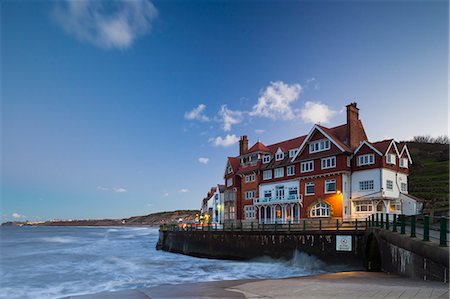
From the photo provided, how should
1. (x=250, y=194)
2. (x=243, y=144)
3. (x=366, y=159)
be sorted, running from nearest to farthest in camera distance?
(x=366, y=159) < (x=250, y=194) < (x=243, y=144)

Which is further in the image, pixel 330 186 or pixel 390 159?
pixel 330 186

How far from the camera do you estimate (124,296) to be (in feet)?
46.9

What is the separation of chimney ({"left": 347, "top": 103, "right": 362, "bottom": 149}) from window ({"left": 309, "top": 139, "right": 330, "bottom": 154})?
2.35 meters

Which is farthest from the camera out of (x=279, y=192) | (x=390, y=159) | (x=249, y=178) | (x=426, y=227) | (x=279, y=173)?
(x=249, y=178)

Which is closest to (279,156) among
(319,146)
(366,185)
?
(319,146)

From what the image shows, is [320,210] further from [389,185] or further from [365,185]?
[389,185]

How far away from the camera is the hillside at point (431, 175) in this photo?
5662cm

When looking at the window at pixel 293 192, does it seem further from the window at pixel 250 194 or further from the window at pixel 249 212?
the window at pixel 249 212

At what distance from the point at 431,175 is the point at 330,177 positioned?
161 ft

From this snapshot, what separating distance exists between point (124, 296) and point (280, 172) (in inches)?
1311

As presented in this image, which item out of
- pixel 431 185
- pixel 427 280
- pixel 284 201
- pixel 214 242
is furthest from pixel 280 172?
pixel 431 185

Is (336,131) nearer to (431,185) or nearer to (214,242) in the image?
(214,242)

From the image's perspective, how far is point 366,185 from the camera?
116 ft

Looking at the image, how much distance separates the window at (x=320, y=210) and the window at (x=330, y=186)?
167cm
